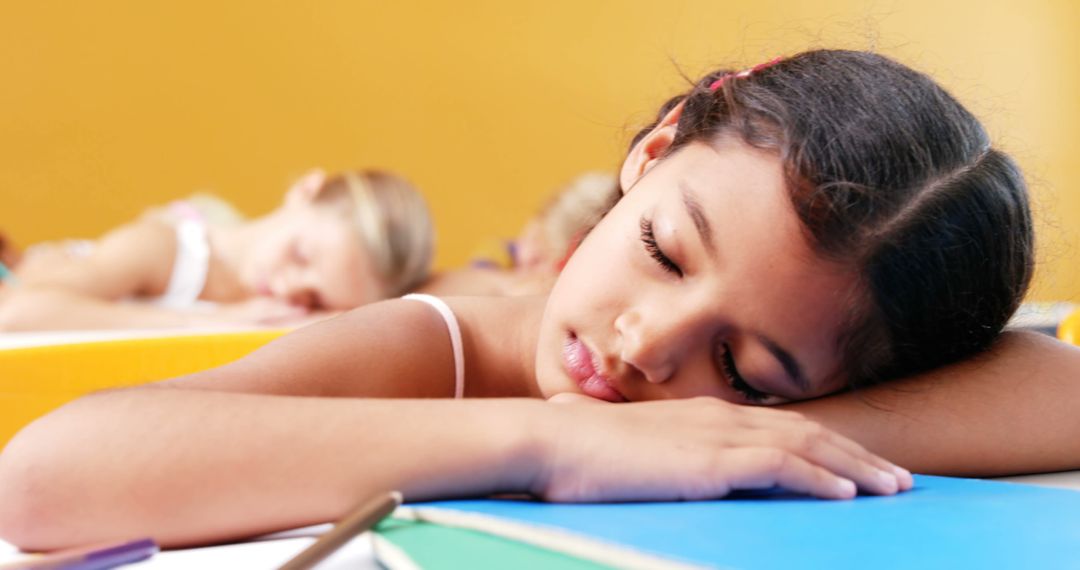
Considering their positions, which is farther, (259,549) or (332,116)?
(332,116)

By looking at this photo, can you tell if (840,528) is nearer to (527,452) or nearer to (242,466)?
(527,452)

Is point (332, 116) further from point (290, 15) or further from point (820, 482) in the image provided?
point (820, 482)

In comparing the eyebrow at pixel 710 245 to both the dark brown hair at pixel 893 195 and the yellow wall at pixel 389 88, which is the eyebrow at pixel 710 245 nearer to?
the dark brown hair at pixel 893 195

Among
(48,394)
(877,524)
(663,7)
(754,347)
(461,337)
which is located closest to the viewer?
(877,524)

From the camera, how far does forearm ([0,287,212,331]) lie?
1.87 m

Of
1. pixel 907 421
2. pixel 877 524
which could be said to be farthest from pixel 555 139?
pixel 877 524

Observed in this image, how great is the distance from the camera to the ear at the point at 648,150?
0.87 m

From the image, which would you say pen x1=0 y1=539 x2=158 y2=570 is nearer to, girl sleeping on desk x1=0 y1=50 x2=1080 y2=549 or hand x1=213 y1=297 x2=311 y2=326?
girl sleeping on desk x1=0 y1=50 x2=1080 y2=549

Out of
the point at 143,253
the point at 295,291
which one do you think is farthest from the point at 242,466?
the point at 143,253

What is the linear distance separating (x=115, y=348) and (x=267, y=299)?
1.30m

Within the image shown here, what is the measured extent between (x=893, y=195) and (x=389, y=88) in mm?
2746

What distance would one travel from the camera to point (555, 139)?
359 cm

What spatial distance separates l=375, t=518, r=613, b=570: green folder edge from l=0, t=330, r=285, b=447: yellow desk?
593 mm

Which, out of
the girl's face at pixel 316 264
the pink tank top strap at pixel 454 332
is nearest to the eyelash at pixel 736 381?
the pink tank top strap at pixel 454 332
